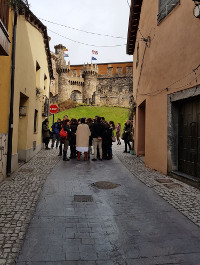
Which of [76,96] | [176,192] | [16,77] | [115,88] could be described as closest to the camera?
[176,192]

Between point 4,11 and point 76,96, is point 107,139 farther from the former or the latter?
point 76,96

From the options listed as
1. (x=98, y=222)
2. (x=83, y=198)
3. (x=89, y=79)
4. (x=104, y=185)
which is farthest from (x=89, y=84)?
(x=98, y=222)

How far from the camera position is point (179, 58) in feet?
22.3

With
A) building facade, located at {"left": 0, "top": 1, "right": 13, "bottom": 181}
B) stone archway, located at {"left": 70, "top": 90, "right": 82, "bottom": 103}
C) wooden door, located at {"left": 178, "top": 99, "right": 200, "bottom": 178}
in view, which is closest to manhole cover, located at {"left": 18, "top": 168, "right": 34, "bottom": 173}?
building facade, located at {"left": 0, "top": 1, "right": 13, "bottom": 181}

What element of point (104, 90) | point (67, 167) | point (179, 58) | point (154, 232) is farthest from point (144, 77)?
point (104, 90)

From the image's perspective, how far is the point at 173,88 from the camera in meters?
7.17

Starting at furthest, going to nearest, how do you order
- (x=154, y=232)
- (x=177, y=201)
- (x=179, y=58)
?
(x=179, y=58) < (x=177, y=201) < (x=154, y=232)

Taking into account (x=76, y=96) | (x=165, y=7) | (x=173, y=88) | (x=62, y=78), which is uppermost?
(x=62, y=78)

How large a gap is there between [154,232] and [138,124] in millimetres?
9266

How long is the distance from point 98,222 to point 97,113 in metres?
39.4

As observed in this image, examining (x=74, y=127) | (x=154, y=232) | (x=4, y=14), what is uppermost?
(x=4, y=14)

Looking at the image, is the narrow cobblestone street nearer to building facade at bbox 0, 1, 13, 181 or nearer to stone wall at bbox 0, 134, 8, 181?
stone wall at bbox 0, 134, 8, 181

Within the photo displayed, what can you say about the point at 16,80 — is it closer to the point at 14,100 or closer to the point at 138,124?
the point at 14,100

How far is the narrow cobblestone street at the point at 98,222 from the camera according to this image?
2750 millimetres
